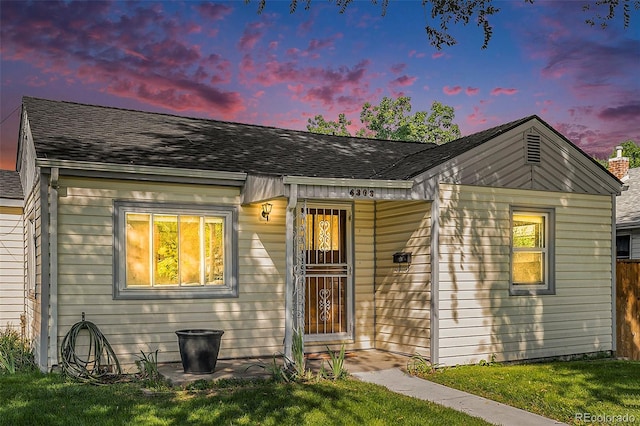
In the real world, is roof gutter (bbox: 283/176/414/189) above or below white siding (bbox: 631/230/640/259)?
above

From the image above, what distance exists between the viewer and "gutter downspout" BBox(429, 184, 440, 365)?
909 centimetres

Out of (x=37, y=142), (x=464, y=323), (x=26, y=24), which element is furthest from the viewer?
(x=26, y=24)

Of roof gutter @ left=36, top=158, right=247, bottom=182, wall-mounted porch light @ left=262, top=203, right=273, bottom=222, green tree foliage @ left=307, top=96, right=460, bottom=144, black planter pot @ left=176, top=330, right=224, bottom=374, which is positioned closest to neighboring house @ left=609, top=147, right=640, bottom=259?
wall-mounted porch light @ left=262, top=203, right=273, bottom=222

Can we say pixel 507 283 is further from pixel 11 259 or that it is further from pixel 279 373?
pixel 11 259

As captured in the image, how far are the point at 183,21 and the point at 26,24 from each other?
11.2ft

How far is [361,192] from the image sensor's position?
8391mm

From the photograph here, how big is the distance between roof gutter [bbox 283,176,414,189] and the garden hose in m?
3.26

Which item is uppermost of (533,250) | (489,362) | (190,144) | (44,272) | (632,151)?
(632,151)

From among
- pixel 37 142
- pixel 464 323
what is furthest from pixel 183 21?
pixel 464 323

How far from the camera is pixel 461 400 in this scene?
7145 mm

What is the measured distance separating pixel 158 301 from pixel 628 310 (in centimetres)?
847

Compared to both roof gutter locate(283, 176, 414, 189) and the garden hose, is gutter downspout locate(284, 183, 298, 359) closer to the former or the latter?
roof gutter locate(283, 176, 414, 189)

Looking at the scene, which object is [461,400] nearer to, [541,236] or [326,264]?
[326,264]

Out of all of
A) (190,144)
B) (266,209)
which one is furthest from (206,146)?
(266,209)
